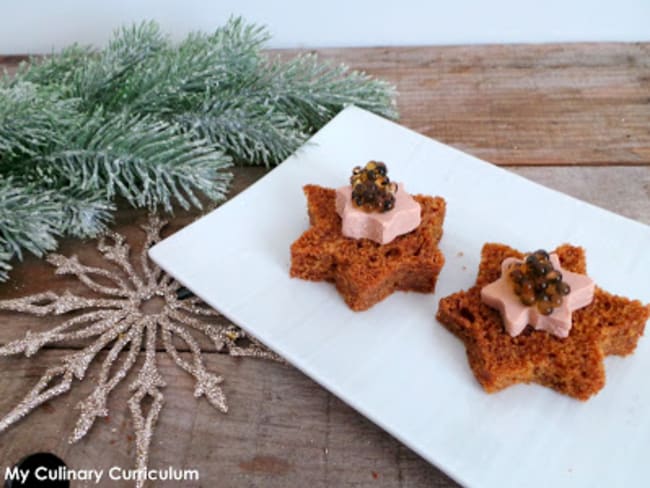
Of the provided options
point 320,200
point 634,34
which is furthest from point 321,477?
point 634,34

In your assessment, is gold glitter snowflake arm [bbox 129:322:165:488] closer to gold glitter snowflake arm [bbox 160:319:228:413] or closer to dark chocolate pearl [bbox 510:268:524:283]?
gold glitter snowflake arm [bbox 160:319:228:413]

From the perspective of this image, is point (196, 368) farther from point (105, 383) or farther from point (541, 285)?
point (541, 285)

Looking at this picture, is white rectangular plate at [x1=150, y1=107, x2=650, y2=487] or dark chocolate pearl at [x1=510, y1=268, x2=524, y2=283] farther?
dark chocolate pearl at [x1=510, y1=268, x2=524, y2=283]

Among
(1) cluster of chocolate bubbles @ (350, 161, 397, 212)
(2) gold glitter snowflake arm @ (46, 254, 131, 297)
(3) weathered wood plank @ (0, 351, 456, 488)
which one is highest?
(1) cluster of chocolate bubbles @ (350, 161, 397, 212)

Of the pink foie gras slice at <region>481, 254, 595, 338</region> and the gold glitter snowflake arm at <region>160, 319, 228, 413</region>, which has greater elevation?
the pink foie gras slice at <region>481, 254, 595, 338</region>

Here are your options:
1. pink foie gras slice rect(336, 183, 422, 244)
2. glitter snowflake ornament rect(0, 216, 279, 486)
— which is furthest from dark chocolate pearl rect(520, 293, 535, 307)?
glitter snowflake ornament rect(0, 216, 279, 486)

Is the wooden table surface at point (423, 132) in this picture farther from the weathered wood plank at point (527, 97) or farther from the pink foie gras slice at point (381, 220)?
the pink foie gras slice at point (381, 220)

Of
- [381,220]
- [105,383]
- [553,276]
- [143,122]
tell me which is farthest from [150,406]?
[553,276]

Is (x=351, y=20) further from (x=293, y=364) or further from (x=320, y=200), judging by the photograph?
(x=293, y=364)
